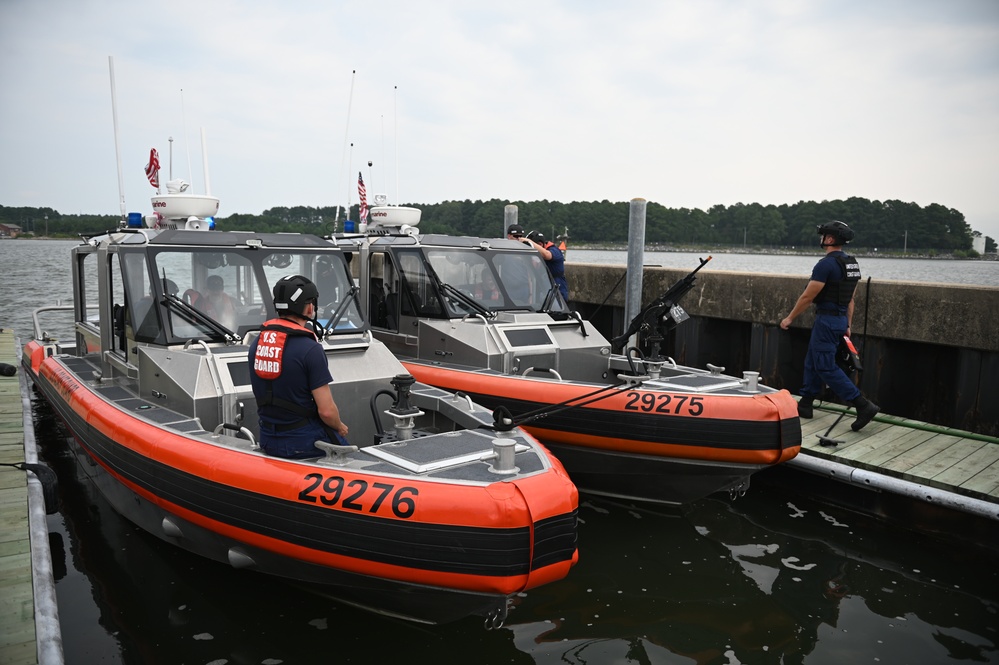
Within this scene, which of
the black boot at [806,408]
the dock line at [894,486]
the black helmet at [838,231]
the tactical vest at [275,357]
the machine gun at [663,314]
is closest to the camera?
the tactical vest at [275,357]

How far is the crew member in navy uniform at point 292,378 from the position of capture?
396cm

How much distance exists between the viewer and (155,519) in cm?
498

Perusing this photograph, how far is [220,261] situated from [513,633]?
3.57 meters

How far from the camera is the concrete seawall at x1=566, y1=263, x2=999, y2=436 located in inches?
267

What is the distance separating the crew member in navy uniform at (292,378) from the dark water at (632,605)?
3.86ft

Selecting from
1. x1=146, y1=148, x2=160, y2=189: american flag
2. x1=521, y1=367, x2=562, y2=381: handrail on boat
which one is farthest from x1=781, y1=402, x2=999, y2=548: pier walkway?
x1=146, y1=148, x2=160, y2=189: american flag

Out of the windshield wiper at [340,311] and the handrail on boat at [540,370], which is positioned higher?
the windshield wiper at [340,311]

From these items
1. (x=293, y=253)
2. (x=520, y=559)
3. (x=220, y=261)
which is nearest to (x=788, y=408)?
(x=520, y=559)

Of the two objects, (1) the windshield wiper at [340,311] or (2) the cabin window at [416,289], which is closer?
(1) the windshield wiper at [340,311]

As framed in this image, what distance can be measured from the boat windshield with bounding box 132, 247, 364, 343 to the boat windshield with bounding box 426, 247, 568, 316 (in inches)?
66.8

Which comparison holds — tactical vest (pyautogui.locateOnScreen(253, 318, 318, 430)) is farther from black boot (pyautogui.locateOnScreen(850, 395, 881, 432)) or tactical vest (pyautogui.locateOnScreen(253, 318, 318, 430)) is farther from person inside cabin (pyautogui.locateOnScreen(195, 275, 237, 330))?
black boot (pyautogui.locateOnScreen(850, 395, 881, 432))

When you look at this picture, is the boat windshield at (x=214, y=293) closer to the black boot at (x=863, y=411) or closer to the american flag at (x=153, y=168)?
the american flag at (x=153, y=168)

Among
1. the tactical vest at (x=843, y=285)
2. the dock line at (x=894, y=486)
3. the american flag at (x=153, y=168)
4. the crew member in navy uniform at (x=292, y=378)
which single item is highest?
the american flag at (x=153, y=168)

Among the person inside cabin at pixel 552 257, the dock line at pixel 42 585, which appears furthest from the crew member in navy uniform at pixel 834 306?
the dock line at pixel 42 585
